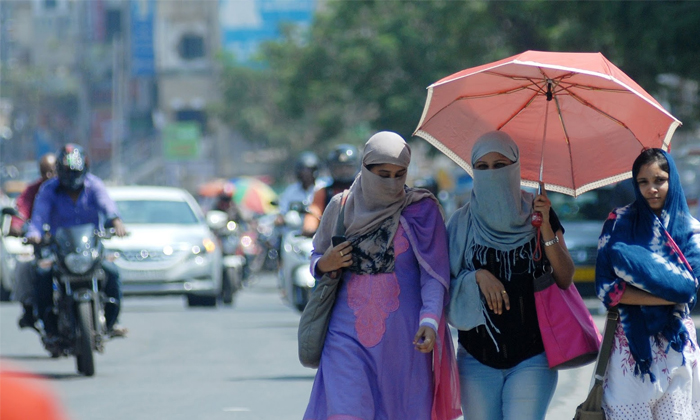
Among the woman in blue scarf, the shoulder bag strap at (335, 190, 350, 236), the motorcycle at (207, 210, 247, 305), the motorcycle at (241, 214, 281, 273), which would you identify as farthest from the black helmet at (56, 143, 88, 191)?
the motorcycle at (241, 214, 281, 273)

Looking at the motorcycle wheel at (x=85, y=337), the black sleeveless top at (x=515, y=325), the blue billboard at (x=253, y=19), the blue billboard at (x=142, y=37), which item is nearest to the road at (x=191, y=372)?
the motorcycle wheel at (x=85, y=337)

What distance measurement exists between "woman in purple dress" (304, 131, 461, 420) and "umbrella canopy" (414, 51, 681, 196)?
0.67 metres

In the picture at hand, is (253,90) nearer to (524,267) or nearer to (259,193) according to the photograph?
(259,193)

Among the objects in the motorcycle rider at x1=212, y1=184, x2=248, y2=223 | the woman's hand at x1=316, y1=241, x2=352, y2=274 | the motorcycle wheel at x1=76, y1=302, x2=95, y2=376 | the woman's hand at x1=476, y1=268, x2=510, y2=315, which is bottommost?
the motorcycle rider at x1=212, y1=184, x2=248, y2=223

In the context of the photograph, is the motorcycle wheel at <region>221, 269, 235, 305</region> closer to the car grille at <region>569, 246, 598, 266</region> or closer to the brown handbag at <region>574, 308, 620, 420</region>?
the car grille at <region>569, 246, 598, 266</region>

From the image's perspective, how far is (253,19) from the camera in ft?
239

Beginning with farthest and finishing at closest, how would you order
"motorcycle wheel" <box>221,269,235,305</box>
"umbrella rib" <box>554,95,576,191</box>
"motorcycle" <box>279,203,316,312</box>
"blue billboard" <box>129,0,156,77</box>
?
"blue billboard" <box>129,0,156,77</box> < "motorcycle wheel" <box>221,269,235,305</box> < "motorcycle" <box>279,203,316,312</box> < "umbrella rib" <box>554,95,576,191</box>

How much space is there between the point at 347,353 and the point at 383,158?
704mm

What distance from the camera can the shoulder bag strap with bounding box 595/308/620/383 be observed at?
454cm

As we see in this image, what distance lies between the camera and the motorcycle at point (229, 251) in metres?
17.8

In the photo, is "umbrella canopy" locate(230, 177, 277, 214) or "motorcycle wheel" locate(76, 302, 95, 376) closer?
"motorcycle wheel" locate(76, 302, 95, 376)

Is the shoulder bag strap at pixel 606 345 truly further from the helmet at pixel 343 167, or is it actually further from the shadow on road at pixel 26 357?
the shadow on road at pixel 26 357

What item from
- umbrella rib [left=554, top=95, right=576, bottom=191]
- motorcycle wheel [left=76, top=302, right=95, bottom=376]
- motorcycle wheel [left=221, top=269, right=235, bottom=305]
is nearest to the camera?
umbrella rib [left=554, top=95, right=576, bottom=191]

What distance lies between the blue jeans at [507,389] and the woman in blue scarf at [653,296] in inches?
9.2
